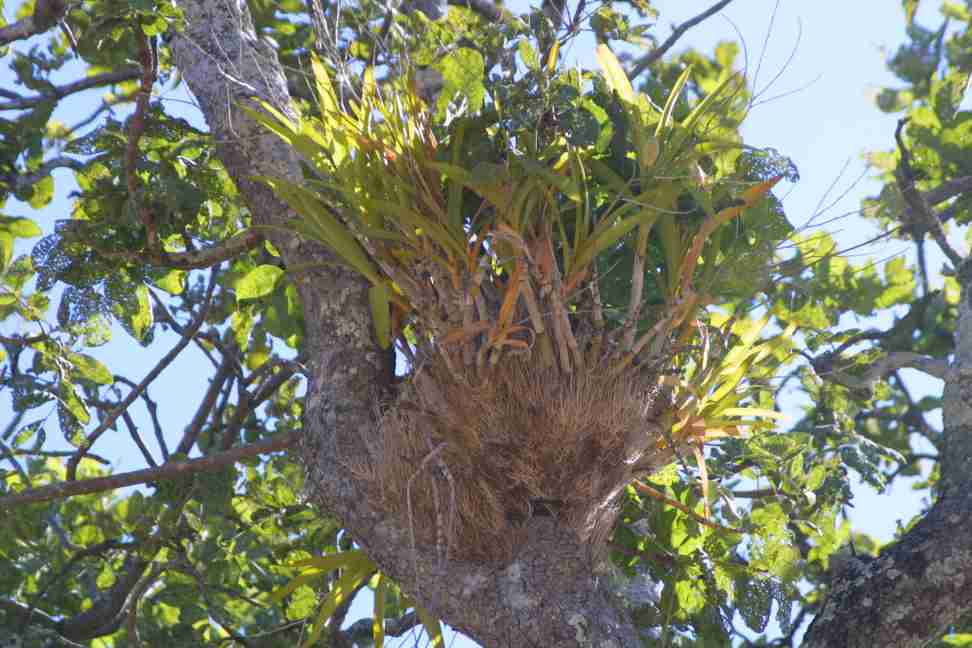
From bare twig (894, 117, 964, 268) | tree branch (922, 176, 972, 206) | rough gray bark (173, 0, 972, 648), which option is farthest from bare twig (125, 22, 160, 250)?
tree branch (922, 176, 972, 206)

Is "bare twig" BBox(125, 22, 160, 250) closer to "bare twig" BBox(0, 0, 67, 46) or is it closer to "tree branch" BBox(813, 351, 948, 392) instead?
"bare twig" BBox(0, 0, 67, 46)

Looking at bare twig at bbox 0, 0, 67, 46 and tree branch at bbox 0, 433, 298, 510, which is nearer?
tree branch at bbox 0, 433, 298, 510

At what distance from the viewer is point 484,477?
65.4 inches

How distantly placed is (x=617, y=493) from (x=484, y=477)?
0.69ft

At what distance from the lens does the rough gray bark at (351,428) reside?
4.90 ft

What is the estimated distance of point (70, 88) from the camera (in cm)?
295

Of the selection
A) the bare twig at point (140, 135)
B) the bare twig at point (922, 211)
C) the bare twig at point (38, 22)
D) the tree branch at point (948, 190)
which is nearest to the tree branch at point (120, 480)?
the bare twig at point (140, 135)

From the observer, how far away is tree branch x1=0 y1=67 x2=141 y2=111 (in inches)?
113

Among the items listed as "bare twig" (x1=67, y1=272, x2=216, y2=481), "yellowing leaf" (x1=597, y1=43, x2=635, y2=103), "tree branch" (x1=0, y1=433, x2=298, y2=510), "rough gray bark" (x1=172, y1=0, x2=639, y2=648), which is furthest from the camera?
"bare twig" (x1=67, y1=272, x2=216, y2=481)

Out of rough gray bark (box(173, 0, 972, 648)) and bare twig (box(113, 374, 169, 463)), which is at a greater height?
bare twig (box(113, 374, 169, 463))

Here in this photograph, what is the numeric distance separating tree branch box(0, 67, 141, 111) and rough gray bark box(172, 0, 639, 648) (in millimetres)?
775

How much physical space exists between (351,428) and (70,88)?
1685 mm

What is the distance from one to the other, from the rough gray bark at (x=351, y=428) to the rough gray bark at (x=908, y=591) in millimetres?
299

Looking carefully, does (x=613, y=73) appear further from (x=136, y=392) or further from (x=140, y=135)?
(x=136, y=392)
